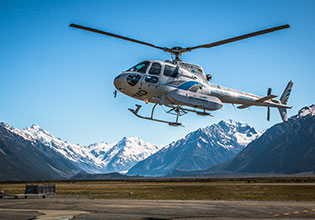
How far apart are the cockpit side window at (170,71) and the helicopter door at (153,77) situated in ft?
2.50

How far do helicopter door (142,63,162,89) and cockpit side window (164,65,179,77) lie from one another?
2.50 ft

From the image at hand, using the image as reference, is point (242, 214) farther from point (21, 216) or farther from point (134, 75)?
point (134, 75)

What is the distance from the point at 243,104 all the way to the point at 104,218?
25209 millimetres

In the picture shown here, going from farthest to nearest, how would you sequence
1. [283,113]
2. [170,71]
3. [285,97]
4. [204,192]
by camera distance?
1. [204,192]
2. [285,97]
3. [283,113]
4. [170,71]

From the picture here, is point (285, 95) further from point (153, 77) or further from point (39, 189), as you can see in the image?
point (39, 189)

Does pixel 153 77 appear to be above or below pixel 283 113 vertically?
above

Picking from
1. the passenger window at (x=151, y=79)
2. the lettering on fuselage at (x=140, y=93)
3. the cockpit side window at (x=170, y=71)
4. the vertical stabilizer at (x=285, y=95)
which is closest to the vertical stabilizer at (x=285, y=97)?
the vertical stabilizer at (x=285, y=95)

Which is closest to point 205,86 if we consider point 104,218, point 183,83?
point 183,83

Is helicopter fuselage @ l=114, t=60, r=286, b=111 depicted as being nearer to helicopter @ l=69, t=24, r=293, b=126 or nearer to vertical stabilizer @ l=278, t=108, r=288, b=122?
helicopter @ l=69, t=24, r=293, b=126

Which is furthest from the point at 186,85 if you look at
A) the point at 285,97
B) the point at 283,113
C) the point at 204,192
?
the point at 204,192

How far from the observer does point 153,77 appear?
122ft

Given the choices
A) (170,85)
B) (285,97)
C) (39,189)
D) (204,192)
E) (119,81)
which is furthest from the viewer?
(204,192)

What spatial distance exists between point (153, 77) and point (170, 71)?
1970 millimetres

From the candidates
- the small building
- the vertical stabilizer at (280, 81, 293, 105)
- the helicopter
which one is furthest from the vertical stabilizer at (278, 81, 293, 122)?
the small building
